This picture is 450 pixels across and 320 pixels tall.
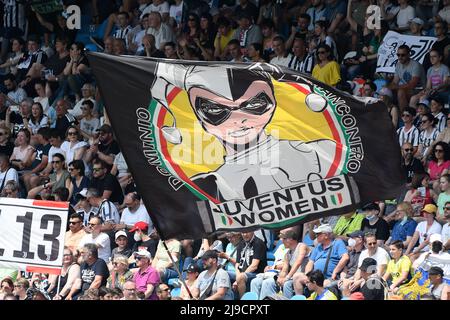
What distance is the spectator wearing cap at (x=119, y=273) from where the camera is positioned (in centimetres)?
1648

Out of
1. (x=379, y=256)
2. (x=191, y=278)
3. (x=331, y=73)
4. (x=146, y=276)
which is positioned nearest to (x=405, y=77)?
(x=331, y=73)

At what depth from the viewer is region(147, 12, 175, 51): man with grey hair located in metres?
21.6

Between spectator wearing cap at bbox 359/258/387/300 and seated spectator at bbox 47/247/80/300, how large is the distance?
3736 mm

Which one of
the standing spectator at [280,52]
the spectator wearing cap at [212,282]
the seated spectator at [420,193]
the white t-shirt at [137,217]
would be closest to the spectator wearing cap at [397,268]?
the seated spectator at [420,193]

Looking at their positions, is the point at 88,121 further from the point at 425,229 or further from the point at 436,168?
the point at 425,229

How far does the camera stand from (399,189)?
39.7 ft

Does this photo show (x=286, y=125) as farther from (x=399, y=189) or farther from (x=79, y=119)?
(x=79, y=119)

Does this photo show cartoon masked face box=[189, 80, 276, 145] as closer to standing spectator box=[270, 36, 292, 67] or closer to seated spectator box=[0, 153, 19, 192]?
standing spectator box=[270, 36, 292, 67]

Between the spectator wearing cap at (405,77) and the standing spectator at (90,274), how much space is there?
4589 millimetres

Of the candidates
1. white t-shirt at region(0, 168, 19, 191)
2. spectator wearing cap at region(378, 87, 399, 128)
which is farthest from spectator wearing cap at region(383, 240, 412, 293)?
white t-shirt at region(0, 168, 19, 191)

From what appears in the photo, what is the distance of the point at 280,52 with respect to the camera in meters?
20.0

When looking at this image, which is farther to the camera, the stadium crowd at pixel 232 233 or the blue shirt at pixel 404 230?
the blue shirt at pixel 404 230

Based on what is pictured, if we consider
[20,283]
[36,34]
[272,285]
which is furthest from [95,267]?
[36,34]

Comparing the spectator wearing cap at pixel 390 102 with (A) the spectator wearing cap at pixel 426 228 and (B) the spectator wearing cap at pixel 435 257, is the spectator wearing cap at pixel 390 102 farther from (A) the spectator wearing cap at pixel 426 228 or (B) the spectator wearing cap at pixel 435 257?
(B) the spectator wearing cap at pixel 435 257
